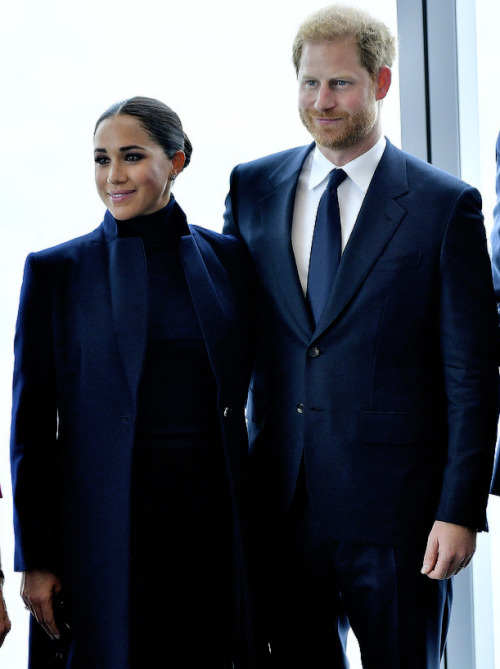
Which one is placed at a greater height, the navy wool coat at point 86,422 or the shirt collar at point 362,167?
the shirt collar at point 362,167

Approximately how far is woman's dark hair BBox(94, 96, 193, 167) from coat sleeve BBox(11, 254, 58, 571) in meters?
0.34

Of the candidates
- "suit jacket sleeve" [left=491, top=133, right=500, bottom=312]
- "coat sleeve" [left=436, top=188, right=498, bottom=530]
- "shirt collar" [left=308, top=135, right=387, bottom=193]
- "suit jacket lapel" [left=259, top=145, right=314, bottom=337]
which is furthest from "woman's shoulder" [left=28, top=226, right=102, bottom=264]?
"suit jacket sleeve" [left=491, top=133, right=500, bottom=312]

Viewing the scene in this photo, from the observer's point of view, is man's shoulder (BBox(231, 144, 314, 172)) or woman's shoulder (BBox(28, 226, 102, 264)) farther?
man's shoulder (BBox(231, 144, 314, 172))

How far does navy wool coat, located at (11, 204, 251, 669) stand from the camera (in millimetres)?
1641

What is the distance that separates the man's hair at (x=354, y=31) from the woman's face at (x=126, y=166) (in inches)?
15.9

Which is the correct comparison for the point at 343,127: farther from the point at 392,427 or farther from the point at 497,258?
the point at 392,427

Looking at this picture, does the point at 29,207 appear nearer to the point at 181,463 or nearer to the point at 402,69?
the point at 181,463

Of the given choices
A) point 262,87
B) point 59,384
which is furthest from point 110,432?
point 262,87

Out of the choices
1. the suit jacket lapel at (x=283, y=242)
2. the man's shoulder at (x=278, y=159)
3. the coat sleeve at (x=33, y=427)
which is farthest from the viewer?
the man's shoulder at (x=278, y=159)

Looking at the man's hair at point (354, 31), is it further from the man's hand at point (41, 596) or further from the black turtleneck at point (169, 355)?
the man's hand at point (41, 596)

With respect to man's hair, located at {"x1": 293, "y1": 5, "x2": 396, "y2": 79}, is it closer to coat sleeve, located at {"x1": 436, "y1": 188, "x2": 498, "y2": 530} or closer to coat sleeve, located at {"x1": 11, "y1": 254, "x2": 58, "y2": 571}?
coat sleeve, located at {"x1": 436, "y1": 188, "x2": 498, "y2": 530}

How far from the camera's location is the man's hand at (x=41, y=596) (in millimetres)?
1657

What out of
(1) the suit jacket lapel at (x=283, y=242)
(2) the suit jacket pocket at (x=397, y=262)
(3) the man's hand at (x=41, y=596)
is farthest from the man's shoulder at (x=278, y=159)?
(3) the man's hand at (x=41, y=596)

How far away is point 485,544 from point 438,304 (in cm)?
110
